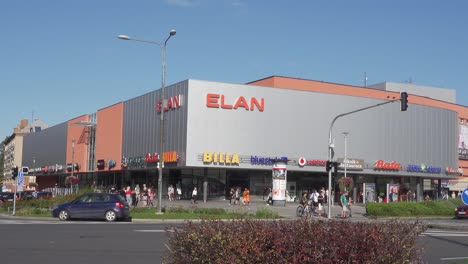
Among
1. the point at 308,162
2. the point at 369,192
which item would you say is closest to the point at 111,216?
the point at 308,162

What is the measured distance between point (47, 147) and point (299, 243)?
92.4m

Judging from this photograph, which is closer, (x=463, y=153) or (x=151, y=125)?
(x=151, y=125)

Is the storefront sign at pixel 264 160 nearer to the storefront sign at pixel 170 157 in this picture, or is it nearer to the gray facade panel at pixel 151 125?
the gray facade panel at pixel 151 125

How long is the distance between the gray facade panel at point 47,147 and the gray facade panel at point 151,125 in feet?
76.2

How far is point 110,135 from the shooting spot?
232 feet

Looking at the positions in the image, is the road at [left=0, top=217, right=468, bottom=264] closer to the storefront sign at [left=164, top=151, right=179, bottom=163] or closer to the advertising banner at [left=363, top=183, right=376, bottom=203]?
the storefront sign at [left=164, top=151, right=179, bottom=163]

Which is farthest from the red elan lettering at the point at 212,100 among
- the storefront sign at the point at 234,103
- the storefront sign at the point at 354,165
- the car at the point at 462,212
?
the car at the point at 462,212

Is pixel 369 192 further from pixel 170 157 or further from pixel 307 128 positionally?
pixel 170 157

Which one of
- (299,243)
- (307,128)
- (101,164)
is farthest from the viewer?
(101,164)

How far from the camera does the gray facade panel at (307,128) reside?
2138 inches

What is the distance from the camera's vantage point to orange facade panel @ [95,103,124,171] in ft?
225

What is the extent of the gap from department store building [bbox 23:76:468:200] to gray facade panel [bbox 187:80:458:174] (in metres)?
0.10

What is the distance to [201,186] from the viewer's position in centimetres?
5700

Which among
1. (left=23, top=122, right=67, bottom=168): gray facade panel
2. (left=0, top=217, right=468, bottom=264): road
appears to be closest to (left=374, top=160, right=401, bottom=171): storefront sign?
(left=0, top=217, right=468, bottom=264): road
